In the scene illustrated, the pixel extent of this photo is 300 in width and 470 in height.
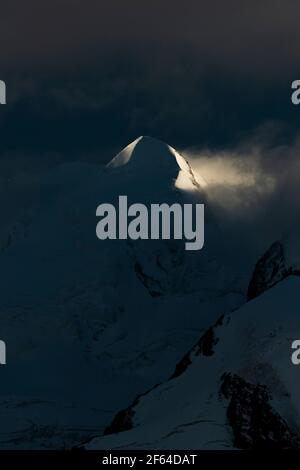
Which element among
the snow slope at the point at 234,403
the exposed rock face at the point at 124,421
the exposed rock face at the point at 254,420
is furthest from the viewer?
the exposed rock face at the point at 124,421

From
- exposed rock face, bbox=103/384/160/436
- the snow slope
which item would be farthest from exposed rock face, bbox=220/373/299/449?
exposed rock face, bbox=103/384/160/436

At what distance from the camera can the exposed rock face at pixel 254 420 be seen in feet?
556

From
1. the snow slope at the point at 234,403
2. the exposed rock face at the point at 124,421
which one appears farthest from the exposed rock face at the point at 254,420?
the exposed rock face at the point at 124,421

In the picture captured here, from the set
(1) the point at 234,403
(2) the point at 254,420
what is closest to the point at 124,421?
(1) the point at 234,403

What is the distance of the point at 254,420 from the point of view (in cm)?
17412

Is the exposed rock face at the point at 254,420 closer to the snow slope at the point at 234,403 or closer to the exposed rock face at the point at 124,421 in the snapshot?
the snow slope at the point at 234,403

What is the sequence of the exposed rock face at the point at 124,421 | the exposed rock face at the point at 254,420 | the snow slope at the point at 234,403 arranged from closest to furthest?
the exposed rock face at the point at 254,420 → the snow slope at the point at 234,403 → the exposed rock face at the point at 124,421

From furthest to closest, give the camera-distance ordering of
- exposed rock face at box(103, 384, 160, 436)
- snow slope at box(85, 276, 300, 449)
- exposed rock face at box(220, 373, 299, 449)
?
1. exposed rock face at box(103, 384, 160, 436)
2. snow slope at box(85, 276, 300, 449)
3. exposed rock face at box(220, 373, 299, 449)

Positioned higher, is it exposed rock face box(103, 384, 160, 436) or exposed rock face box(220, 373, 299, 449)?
exposed rock face box(103, 384, 160, 436)

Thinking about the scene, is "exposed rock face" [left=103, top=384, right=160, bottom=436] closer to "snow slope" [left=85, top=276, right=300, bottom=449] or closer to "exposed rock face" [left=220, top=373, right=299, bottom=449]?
"snow slope" [left=85, top=276, right=300, bottom=449]

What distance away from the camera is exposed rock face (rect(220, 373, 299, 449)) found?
556ft

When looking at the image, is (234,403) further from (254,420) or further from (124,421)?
(124,421)

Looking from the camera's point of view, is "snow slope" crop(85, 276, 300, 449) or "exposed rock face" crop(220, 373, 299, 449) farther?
"snow slope" crop(85, 276, 300, 449)
